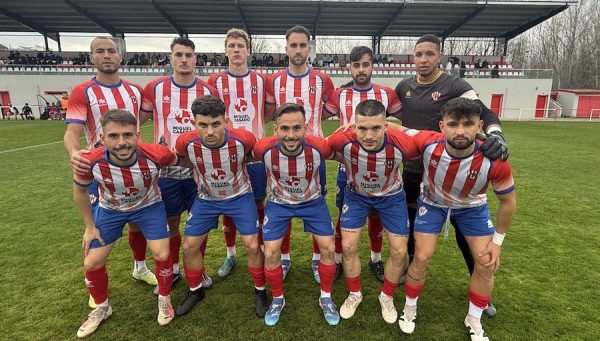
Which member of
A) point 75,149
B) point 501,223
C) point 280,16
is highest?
point 280,16

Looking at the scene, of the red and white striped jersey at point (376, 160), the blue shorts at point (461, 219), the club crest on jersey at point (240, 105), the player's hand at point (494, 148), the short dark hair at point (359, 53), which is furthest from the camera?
the club crest on jersey at point (240, 105)

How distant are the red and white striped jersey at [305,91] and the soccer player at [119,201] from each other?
1239 mm

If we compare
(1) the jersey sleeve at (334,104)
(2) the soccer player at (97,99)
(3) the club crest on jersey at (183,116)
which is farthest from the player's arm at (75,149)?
(1) the jersey sleeve at (334,104)

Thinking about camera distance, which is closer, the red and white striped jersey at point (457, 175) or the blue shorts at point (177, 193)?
the red and white striped jersey at point (457, 175)

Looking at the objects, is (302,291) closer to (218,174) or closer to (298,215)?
(298,215)

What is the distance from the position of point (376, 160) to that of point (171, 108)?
1.94m

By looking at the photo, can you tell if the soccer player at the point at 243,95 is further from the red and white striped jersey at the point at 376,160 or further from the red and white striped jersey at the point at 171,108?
the red and white striped jersey at the point at 376,160

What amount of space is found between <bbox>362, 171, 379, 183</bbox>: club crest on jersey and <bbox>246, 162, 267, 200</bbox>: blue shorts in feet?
3.44

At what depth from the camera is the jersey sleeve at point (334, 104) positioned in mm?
3577

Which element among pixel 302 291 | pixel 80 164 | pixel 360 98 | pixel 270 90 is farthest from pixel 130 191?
pixel 360 98

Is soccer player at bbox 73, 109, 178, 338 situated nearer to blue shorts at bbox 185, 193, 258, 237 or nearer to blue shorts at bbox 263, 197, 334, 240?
blue shorts at bbox 185, 193, 258, 237

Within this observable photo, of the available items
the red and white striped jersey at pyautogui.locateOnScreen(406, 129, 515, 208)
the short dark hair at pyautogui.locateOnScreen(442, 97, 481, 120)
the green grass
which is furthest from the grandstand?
the short dark hair at pyautogui.locateOnScreen(442, 97, 481, 120)

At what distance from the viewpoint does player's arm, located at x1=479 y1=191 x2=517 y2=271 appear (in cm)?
257

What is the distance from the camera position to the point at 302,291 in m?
3.35
